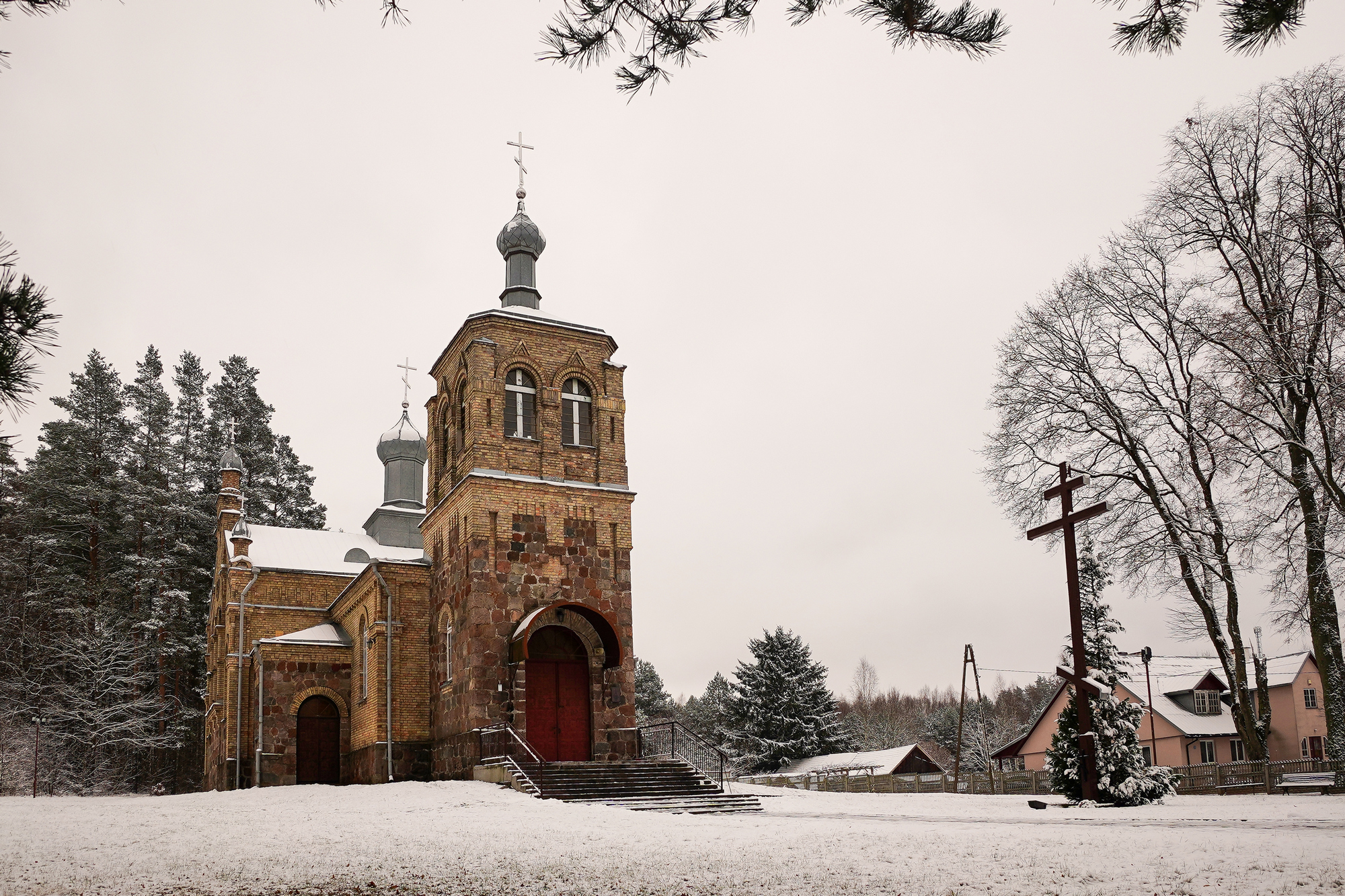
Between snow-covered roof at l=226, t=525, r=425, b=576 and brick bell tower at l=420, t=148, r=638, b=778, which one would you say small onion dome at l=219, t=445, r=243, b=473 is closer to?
snow-covered roof at l=226, t=525, r=425, b=576

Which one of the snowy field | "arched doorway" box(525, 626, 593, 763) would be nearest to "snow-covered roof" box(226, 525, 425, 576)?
"arched doorway" box(525, 626, 593, 763)

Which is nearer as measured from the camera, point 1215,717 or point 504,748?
point 504,748

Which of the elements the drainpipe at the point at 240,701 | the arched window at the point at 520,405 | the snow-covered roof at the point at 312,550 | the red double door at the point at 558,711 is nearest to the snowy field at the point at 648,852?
the red double door at the point at 558,711

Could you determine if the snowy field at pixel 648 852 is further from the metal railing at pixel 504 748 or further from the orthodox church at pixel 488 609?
the orthodox church at pixel 488 609

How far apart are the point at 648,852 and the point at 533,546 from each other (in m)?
11.7

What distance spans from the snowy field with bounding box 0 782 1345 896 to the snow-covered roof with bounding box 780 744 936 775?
2587 cm

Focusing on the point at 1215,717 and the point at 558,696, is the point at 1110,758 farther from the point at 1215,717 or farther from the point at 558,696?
the point at 1215,717

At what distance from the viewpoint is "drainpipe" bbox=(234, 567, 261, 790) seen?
27.1 metres

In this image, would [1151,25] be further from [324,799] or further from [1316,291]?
[324,799]

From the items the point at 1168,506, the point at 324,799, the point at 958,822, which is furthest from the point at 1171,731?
the point at 324,799

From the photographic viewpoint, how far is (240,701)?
27828 mm

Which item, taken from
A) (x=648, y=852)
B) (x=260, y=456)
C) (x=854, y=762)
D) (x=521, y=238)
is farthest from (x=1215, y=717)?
(x=260, y=456)

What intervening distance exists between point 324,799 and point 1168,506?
59.7 ft

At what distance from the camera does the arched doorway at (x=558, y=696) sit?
829 inches
